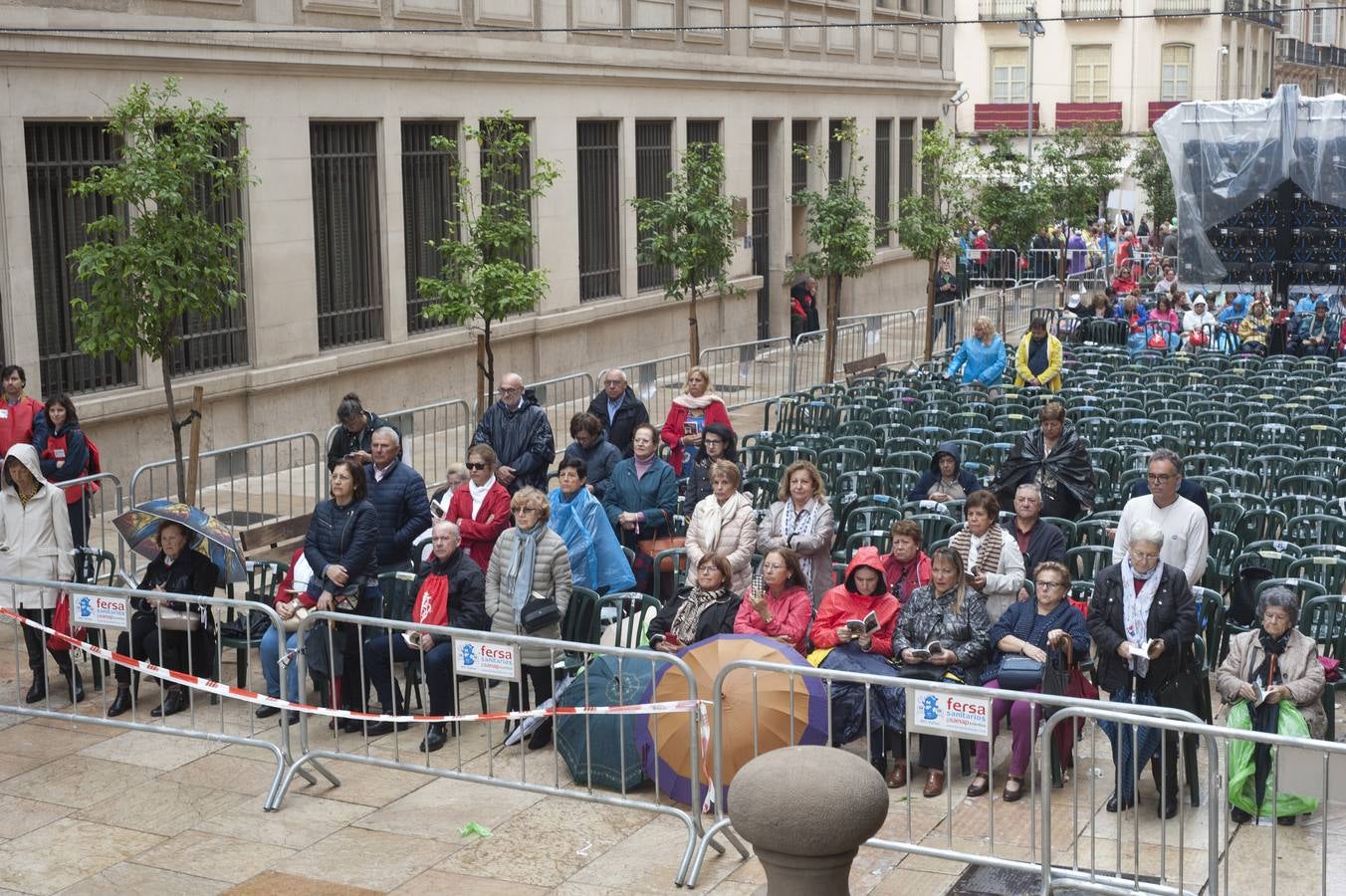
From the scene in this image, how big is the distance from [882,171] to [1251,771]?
103ft

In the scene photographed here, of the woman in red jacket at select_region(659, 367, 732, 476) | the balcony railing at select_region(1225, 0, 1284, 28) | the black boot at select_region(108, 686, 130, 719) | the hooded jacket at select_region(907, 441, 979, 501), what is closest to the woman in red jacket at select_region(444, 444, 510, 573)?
the black boot at select_region(108, 686, 130, 719)

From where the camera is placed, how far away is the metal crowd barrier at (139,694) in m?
9.68

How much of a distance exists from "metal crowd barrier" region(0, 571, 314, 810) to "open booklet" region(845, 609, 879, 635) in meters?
3.09

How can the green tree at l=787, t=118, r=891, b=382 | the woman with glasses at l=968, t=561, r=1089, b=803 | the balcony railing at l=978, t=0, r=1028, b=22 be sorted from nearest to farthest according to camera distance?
the woman with glasses at l=968, t=561, r=1089, b=803
the green tree at l=787, t=118, r=891, b=382
the balcony railing at l=978, t=0, r=1028, b=22

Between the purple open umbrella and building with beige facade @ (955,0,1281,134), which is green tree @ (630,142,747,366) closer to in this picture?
the purple open umbrella

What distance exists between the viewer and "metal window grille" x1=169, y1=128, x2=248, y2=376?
1905 cm

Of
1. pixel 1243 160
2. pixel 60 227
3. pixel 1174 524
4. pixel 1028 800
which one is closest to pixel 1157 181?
pixel 1243 160

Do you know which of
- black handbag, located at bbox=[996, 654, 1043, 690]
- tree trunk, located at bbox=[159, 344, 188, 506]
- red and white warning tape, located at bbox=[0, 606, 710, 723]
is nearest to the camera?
red and white warning tape, located at bbox=[0, 606, 710, 723]

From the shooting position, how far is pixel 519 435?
1462 cm

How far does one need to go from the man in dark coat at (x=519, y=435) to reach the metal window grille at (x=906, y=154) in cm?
2613

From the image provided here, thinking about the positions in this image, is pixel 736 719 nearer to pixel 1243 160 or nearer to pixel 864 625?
pixel 864 625

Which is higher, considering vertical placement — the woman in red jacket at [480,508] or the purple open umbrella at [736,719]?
the woman in red jacket at [480,508]

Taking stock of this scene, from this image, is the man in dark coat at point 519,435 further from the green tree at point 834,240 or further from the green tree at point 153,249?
the green tree at point 834,240

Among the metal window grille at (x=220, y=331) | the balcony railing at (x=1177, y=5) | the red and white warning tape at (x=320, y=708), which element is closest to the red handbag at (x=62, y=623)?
the red and white warning tape at (x=320, y=708)
